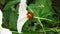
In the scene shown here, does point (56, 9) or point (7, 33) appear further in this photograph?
point (56, 9)

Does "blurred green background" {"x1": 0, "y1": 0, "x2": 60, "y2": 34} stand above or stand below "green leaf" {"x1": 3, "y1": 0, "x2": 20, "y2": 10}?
below

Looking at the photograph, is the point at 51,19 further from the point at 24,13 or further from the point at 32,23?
the point at 24,13

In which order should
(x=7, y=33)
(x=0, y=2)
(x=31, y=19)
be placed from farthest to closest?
(x=0, y=2), (x=31, y=19), (x=7, y=33)

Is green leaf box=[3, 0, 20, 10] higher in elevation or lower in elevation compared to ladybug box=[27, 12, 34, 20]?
higher

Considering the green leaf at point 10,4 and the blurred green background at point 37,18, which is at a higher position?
the green leaf at point 10,4

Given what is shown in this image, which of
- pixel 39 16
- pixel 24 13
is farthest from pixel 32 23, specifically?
pixel 24 13

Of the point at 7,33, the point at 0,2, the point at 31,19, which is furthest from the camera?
the point at 0,2

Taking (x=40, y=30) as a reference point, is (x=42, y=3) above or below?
above

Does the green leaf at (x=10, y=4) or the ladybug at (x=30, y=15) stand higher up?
the green leaf at (x=10, y=4)
